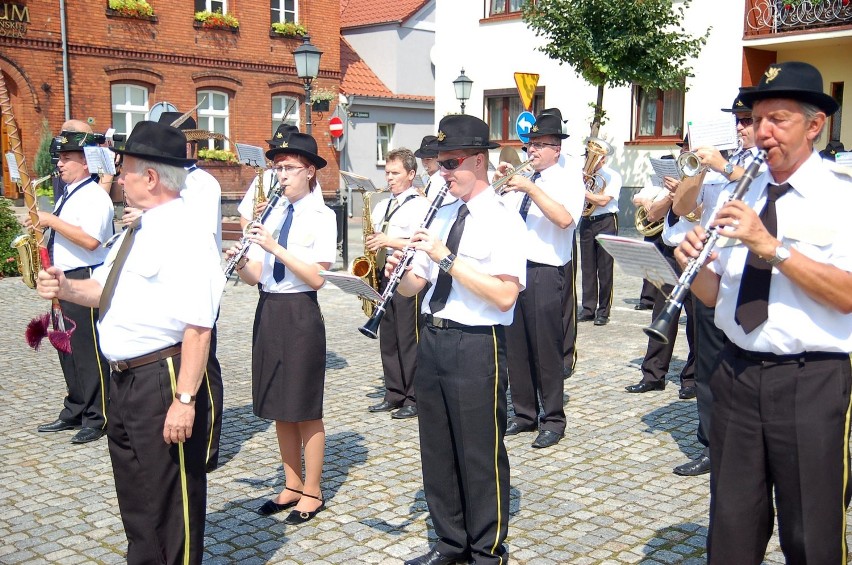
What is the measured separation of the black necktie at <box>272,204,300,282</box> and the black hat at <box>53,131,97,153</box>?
7.29 feet

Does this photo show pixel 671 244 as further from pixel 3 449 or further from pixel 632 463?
pixel 3 449

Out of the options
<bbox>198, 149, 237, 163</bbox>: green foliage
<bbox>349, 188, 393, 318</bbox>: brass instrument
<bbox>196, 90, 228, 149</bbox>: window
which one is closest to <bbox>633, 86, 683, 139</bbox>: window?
<bbox>198, 149, 237, 163</bbox>: green foliage

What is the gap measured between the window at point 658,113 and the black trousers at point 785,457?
743 inches

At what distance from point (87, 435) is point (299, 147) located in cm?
303

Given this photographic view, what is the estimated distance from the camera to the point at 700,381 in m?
5.93

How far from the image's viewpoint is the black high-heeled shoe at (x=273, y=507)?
5156mm

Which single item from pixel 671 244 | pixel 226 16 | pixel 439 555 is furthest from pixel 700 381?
pixel 226 16

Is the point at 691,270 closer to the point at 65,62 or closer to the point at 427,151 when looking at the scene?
the point at 427,151

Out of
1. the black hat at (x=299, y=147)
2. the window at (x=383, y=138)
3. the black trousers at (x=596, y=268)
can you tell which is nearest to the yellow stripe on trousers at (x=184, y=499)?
the black hat at (x=299, y=147)

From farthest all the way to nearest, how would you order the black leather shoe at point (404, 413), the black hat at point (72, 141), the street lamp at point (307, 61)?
the street lamp at point (307, 61) < the black leather shoe at point (404, 413) < the black hat at point (72, 141)

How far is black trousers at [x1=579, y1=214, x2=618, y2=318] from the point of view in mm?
11062

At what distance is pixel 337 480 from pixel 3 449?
2.52m

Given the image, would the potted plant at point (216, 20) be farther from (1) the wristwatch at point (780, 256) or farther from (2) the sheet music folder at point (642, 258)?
(1) the wristwatch at point (780, 256)

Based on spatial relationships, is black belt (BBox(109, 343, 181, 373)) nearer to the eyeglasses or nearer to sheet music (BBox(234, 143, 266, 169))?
the eyeglasses
